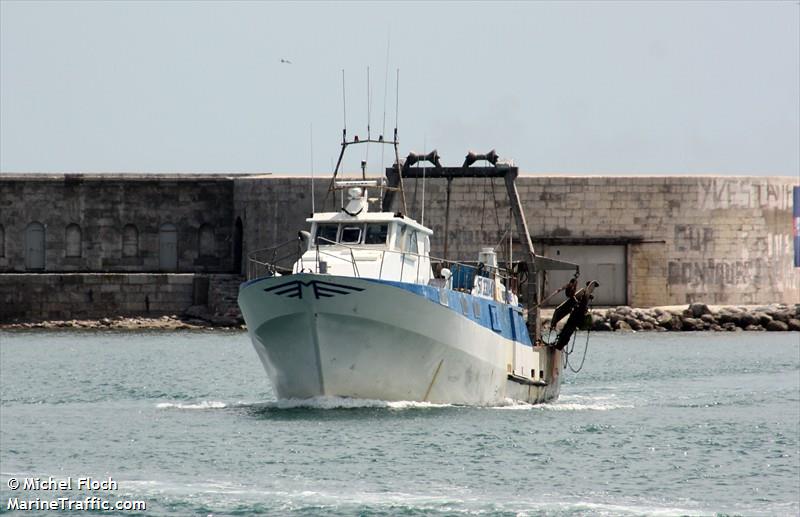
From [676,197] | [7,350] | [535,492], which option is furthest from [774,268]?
[535,492]

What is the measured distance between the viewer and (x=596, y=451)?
27.0m

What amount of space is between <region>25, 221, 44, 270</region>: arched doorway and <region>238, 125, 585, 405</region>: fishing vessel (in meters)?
39.9

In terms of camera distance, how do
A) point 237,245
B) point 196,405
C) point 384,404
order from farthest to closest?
1. point 237,245
2. point 196,405
3. point 384,404

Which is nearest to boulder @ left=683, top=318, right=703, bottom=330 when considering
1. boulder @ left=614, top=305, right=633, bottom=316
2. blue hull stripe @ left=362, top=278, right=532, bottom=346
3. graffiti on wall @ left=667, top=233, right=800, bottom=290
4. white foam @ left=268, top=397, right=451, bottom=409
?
boulder @ left=614, top=305, right=633, bottom=316

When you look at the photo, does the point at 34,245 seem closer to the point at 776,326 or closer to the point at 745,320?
the point at 745,320

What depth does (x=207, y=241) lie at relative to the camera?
70.6 metres

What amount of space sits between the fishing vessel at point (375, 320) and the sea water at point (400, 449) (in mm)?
512

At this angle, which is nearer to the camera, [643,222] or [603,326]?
[603,326]

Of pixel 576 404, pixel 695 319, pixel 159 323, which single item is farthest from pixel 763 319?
pixel 576 404

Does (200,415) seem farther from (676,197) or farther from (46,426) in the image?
(676,197)

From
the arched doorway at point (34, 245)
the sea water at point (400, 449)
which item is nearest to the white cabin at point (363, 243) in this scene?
the sea water at point (400, 449)

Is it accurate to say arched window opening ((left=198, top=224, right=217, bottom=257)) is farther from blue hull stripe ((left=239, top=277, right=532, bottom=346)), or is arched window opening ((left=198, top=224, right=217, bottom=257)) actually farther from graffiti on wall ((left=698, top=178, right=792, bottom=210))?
blue hull stripe ((left=239, top=277, right=532, bottom=346))

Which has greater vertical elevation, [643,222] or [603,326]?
[643,222]

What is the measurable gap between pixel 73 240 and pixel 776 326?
2857cm
